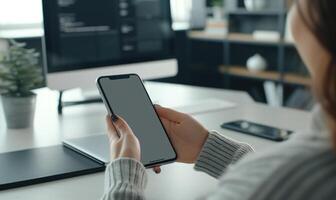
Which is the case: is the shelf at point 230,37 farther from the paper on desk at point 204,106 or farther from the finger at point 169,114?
the finger at point 169,114

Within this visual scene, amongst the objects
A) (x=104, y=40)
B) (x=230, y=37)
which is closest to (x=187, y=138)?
(x=104, y=40)

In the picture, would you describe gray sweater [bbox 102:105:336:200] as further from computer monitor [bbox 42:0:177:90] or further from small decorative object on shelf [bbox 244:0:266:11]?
small decorative object on shelf [bbox 244:0:266:11]

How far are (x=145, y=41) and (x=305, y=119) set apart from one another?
23.3 inches

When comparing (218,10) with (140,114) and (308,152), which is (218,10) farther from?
(308,152)

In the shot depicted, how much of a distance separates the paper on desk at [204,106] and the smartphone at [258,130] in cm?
19

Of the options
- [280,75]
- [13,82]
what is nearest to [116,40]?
[13,82]

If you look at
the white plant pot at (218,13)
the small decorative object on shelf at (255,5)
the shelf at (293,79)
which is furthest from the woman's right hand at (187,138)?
the white plant pot at (218,13)

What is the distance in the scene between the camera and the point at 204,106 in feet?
5.48

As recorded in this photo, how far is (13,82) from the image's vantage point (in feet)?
4.52

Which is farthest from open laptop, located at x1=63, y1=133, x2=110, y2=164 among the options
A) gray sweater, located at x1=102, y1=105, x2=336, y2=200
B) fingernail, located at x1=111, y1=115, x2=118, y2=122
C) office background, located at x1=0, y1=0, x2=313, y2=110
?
office background, located at x1=0, y1=0, x2=313, y2=110

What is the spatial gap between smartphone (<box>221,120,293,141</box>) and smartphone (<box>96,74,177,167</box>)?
0.35 metres

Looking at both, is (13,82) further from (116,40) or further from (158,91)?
(158,91)

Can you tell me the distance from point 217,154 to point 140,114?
0.18 m

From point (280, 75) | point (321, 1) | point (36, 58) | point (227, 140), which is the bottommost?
point (280, 75)
